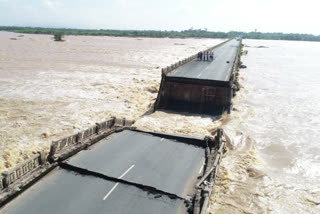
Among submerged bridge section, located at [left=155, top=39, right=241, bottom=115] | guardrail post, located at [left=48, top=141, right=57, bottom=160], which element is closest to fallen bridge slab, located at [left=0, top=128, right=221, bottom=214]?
guardrail post, located at [left=48, top=141, right=57, bottom=160]

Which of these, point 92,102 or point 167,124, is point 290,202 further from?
point 92,102

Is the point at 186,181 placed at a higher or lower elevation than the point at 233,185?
higher

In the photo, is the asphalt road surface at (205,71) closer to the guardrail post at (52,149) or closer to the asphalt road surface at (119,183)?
the asphalt road surface at (119,183)

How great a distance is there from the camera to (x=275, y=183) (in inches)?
642

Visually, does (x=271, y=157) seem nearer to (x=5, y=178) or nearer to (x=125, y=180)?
(x=125, y=180)

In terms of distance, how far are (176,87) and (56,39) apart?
349ft

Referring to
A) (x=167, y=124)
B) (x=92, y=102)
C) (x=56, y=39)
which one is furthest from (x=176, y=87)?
(x=56, y=39)

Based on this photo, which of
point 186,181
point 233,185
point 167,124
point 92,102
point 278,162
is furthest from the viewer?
point 92,102

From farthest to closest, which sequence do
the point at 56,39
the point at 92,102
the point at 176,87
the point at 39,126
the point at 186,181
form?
1. the point at 56,39
2. the point at 92,102
3. the point at 176,87
4. the point at 39,126
5. the point at 186,181

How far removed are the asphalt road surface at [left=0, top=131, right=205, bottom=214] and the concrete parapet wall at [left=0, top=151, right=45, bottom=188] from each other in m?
0.70

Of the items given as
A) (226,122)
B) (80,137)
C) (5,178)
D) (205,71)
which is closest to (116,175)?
(80,137)

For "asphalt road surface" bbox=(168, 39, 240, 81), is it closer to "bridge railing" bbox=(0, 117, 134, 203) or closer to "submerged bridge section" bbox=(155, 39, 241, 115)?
"submerged bridge section" bbox=(155, 39, 241, 115)

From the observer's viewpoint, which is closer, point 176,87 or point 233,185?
point 233,185

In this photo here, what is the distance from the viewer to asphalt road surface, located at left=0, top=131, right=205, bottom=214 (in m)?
9.95
